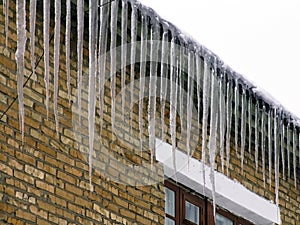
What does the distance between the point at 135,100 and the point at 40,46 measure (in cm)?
106

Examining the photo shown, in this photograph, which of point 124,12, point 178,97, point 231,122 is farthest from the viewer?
point 231,122

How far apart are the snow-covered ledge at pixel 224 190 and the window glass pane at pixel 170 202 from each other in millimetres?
120

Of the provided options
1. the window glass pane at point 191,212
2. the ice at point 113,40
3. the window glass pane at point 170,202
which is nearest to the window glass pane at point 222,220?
the window glass pane at point 191,212

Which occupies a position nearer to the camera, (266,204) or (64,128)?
(64,128)

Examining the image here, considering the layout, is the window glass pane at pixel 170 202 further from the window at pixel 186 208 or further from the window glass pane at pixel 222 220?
the window glass pane at pixel 222 220

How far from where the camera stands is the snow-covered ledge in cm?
776

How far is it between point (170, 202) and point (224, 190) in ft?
2.30

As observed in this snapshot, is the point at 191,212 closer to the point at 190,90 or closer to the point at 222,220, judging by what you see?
the point at 222,220

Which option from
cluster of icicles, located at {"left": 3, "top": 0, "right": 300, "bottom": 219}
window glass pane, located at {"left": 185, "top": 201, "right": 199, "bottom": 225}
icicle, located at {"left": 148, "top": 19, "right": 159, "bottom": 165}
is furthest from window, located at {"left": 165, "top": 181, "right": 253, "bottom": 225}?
icicle, located at {"left": 148, "top": 19, "right": 159, "bottom": 165}

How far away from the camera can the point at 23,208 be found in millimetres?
6219

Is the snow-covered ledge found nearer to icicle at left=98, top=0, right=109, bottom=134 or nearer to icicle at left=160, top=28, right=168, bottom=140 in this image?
icicle at left=160, top=28, right=168, bottom=140

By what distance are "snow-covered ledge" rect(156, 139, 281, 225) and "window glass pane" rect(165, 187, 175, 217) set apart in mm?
120

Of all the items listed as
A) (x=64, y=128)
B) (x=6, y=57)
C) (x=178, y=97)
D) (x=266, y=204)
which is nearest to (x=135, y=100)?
(x=178, y=97)

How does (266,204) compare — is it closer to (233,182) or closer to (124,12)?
(233,182)
